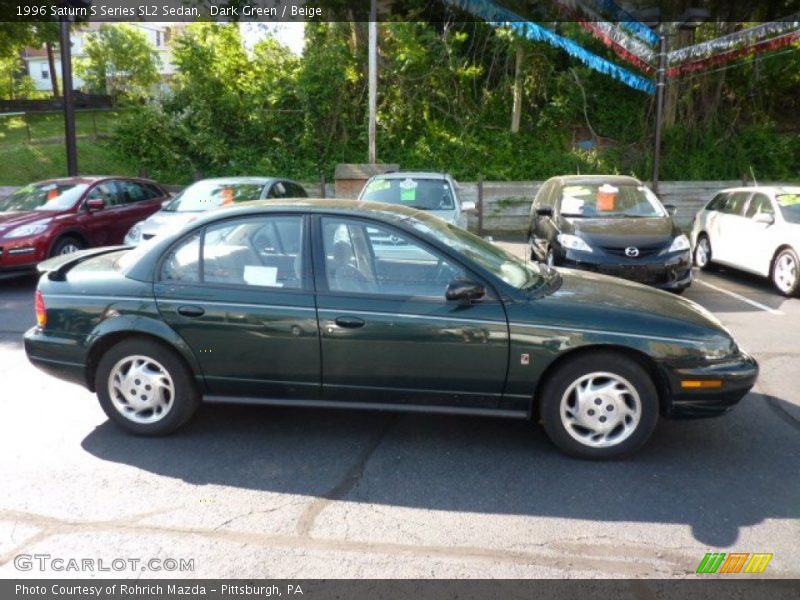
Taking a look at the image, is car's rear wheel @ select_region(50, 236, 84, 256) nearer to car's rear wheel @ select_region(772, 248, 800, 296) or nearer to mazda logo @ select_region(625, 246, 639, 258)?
mazda logo @ select_region(625, 246, 639, 258)

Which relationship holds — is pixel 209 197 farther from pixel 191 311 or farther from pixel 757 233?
pixel 757 233

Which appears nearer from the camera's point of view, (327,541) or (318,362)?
(327,541)

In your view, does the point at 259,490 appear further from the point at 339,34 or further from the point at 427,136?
the point at 339,34

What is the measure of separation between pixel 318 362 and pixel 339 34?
17143 mm

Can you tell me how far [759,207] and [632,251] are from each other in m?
3.05

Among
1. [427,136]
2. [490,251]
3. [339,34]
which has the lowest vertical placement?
[490,251]

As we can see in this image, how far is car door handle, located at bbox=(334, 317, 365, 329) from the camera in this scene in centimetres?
423

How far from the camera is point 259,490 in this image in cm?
393

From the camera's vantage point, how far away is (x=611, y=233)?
8555 mm

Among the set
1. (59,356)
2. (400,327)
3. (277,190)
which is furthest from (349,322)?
(277,190)

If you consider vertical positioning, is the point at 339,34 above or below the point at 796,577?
above

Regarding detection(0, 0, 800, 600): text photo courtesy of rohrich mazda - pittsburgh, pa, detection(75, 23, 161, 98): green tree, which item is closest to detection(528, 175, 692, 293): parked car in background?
detection(0, 0, 800, 600): text photo courtesy of rohrich mazda - pittsburgh, pa

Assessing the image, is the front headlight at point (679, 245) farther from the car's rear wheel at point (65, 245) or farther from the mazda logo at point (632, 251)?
the car's rear wheel at point (65, 245)

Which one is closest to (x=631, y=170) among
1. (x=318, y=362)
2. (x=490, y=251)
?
(x=490, y=251)
